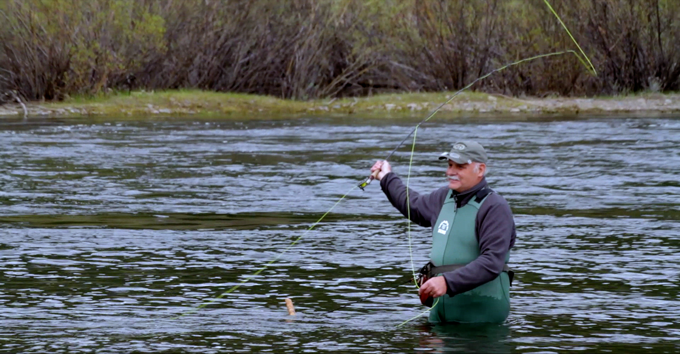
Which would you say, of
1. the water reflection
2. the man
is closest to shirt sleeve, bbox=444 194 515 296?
the man

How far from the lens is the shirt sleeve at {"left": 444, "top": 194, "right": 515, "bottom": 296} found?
20.3 ft

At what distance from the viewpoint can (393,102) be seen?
30.1m

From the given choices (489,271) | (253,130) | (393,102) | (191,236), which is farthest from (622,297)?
(393,102)

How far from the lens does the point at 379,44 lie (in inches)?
1280

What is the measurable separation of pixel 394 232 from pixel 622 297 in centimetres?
325

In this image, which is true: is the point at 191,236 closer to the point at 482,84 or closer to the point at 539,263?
the point at 539,263

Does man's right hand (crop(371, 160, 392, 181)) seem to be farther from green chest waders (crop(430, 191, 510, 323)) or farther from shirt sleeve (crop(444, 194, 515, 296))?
shirt sleeve (crop(444, 194, 515, 296))

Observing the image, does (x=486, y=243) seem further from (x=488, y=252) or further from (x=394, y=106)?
(x=394, y=106)

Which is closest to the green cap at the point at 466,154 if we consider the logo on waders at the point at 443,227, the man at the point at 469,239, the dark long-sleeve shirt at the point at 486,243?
the man at the point at 469,239

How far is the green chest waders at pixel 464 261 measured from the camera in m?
6.36

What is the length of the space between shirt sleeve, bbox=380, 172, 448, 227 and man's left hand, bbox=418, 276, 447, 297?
1.96 ft

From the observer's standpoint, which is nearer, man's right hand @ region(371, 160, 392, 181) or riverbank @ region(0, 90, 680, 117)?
man's right hand @ region(371, 160, 392, 181)

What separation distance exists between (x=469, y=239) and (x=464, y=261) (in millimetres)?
118

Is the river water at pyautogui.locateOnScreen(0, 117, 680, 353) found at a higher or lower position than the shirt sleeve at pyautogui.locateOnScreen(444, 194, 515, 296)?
lower
